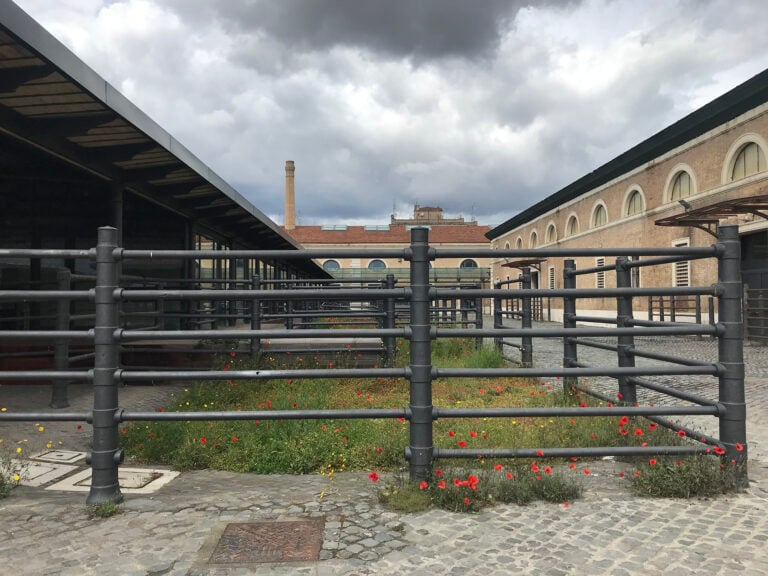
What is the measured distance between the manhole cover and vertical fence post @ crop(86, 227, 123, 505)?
895 millimetres

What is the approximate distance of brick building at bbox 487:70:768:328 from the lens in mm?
16984

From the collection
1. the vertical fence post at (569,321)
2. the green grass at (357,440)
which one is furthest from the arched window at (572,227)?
the green grass at (357,440)

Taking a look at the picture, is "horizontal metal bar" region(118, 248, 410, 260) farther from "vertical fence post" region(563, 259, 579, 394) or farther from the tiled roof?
the tiled roof

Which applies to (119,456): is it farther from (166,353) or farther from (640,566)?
(166,353)

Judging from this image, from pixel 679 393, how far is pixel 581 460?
0.87 meters

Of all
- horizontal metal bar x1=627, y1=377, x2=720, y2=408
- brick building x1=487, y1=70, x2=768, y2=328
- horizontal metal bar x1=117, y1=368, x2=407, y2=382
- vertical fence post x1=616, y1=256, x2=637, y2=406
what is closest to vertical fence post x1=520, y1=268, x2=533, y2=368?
vertical fence post x1=616, y1=256, x2=637, y2=406

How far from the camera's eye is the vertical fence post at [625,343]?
14.8ft

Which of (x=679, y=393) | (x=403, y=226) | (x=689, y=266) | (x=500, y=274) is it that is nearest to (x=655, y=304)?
(x=689, y=266)

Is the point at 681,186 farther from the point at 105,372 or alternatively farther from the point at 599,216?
the point at 105,372

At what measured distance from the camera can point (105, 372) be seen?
3160 millimetres

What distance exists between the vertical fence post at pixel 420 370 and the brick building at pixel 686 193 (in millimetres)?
13852

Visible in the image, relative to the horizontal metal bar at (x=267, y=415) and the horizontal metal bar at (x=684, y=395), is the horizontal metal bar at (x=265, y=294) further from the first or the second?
the horizontal metal bar at (x=684, y=395)

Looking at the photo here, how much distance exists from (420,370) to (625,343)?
8.12 feet

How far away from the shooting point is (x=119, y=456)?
317cm
